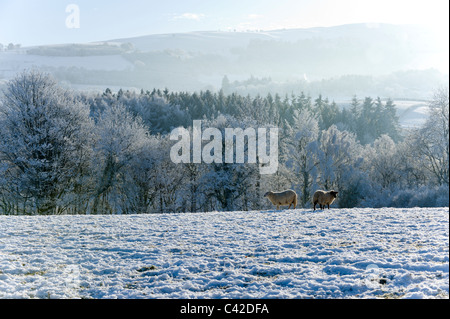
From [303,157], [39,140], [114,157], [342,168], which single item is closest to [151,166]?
Result: [114,157]

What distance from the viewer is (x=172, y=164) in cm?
5181

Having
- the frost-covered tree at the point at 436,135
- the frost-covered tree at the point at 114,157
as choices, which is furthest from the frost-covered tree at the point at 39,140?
the frost-covered tree at the point at 436,135

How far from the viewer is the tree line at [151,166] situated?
35.3 m

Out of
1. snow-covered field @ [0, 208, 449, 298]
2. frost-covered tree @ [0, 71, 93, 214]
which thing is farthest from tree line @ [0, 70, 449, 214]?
snow-covered field @ [0, 208, 449, 298]

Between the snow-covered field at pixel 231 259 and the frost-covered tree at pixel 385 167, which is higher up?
the snow-covered field at pixel 231 259

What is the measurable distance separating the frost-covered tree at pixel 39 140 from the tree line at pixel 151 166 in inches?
4.0

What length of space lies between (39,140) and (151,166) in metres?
16.8

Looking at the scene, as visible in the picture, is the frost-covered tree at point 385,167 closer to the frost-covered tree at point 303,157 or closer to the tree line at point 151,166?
the tree line at point 151,166

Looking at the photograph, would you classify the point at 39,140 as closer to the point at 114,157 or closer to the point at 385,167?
the point at 114,157

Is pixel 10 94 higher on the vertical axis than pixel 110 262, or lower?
higher

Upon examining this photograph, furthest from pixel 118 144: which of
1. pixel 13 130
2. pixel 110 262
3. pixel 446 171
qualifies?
pixel 446 171
